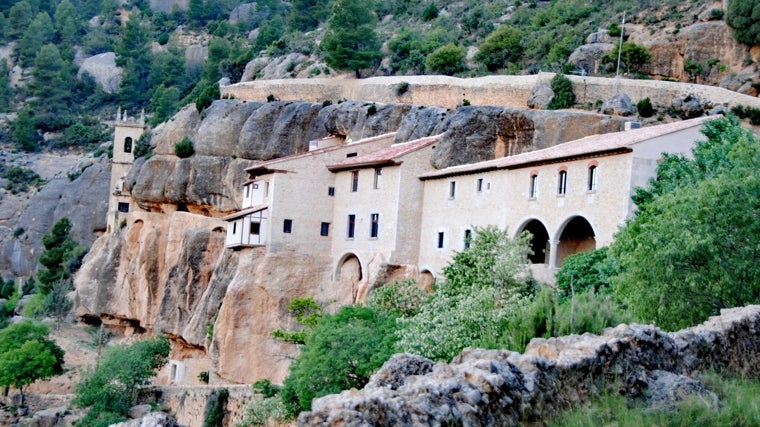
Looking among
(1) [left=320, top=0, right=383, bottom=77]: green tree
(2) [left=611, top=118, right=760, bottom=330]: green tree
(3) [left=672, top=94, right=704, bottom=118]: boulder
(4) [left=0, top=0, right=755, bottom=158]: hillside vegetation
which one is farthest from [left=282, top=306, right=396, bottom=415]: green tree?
(1) [left=320, top=0, right=383, bottom=77]: green tree

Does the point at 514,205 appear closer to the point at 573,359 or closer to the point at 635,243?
the point at 635,243

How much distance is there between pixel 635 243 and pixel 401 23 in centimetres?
7860

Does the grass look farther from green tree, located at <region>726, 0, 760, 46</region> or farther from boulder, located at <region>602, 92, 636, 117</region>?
green tree, located at <region>726, 0, 760, 46</region>

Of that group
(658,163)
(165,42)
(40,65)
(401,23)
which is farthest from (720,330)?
(165,42)

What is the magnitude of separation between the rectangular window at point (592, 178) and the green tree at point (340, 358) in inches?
357

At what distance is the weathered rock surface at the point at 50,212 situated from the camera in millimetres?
86406

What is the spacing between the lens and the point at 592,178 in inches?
1667

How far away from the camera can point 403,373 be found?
15852 millimetres

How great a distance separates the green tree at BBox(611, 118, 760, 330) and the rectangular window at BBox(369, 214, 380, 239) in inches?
920

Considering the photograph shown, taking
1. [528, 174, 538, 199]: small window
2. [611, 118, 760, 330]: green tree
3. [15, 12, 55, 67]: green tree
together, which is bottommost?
[611, 118, 760, 330]: green tree

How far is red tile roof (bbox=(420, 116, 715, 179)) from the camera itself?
135ft

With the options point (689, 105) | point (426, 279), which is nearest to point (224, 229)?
point (426, 279)

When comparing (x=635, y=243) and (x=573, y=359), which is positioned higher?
(x=635, y=243)

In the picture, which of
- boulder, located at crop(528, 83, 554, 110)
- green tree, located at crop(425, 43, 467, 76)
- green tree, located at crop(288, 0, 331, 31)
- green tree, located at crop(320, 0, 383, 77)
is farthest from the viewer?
green tree, located at crop(288, 0, 331, 31)
